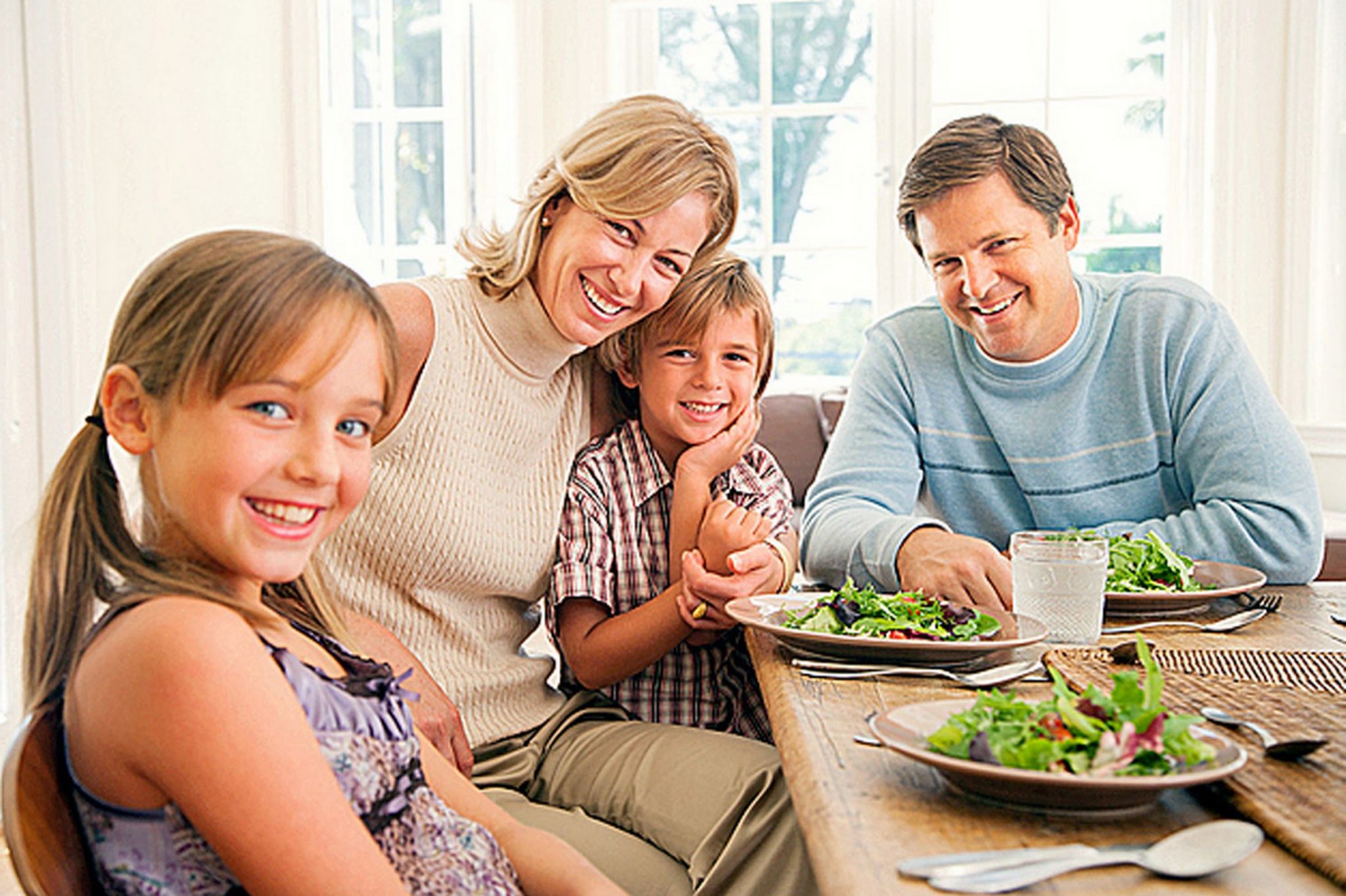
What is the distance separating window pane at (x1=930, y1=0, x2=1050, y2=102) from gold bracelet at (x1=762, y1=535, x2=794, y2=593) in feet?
11.5

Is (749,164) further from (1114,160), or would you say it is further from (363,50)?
(363,50)

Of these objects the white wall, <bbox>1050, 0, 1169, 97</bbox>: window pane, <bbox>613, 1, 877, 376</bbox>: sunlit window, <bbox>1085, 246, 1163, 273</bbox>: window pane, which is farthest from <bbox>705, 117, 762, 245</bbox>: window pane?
the white wall

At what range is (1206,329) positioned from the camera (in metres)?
1.84

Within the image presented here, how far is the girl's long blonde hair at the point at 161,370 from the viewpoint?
89cm

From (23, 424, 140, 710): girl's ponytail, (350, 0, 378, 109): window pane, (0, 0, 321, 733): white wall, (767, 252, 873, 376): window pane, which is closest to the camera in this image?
(23, 424, 140, 710): girl's ponytail

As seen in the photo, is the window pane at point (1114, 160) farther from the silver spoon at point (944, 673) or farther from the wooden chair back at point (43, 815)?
the wooden chair back at point (43, 815)

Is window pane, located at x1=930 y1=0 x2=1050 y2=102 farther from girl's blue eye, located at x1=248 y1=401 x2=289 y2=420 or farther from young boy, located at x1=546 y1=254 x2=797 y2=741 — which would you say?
girl's blue eye, located at x1=248 y1=401 x2=289 y2=420

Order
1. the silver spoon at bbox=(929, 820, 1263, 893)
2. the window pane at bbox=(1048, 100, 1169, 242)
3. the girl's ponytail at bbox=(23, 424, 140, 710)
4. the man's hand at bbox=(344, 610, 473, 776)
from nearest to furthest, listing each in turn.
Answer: the silver spoon at bbox=(929, 820, 1263, 893), the girl's ponytail at bbox=(23, 424, 140, 710), the man's hand at bbox=(344, 610, 473, 776), the window pane at bbox=(1048, 100, 1169, 242)

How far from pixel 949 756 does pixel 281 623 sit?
53 centimetres

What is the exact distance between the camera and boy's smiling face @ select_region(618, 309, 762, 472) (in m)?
1.68

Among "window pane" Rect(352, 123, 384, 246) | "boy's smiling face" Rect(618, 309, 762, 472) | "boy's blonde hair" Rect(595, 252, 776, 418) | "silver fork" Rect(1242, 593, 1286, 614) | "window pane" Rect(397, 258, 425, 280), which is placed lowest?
"silver fork" Rect(1242, 593, 1286, 614)

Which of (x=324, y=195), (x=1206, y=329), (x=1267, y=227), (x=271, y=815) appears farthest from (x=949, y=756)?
(x=1267, y=227)

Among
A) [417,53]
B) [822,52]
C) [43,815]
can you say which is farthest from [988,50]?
[43,815]

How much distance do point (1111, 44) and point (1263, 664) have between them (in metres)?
4.02
